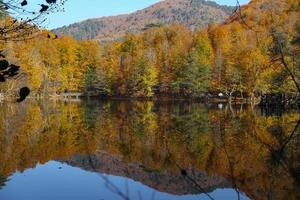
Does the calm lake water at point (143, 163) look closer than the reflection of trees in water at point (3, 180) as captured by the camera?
Yes

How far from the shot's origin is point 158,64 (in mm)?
69375

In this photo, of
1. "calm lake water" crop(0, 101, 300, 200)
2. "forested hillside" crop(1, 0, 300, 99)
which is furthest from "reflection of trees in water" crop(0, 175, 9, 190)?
"forested hillside" crop(1, 0, 300, 99)

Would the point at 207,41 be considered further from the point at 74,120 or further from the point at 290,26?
the point at 74,120

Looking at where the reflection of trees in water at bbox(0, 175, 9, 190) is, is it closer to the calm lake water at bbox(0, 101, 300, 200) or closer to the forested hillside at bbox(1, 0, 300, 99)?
the calm lake water at bbox(0, 101, 300, 200)

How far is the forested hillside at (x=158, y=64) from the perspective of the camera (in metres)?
53.5

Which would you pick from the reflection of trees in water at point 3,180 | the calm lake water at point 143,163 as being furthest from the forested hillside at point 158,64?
the reflection of trees in water at point 3,180

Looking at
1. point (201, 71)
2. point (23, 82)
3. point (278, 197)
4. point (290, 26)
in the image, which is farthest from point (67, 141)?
point (201, 71)

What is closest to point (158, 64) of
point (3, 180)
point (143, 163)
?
point (143, 163)

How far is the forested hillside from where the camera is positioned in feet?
176

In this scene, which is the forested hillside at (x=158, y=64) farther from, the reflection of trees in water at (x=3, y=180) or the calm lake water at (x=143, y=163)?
the reflection of trees in water at (x=3, y=180)

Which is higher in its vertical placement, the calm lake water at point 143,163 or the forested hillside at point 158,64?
the forested hillside at point 158,64

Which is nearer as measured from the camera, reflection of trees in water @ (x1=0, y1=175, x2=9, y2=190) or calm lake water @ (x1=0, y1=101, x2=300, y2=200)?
calm lake water @ (x1=0, y1=101, x2=300, y2=200)

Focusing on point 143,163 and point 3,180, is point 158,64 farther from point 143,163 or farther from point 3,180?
point 3,180

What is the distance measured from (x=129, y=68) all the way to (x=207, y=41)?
495 inches
